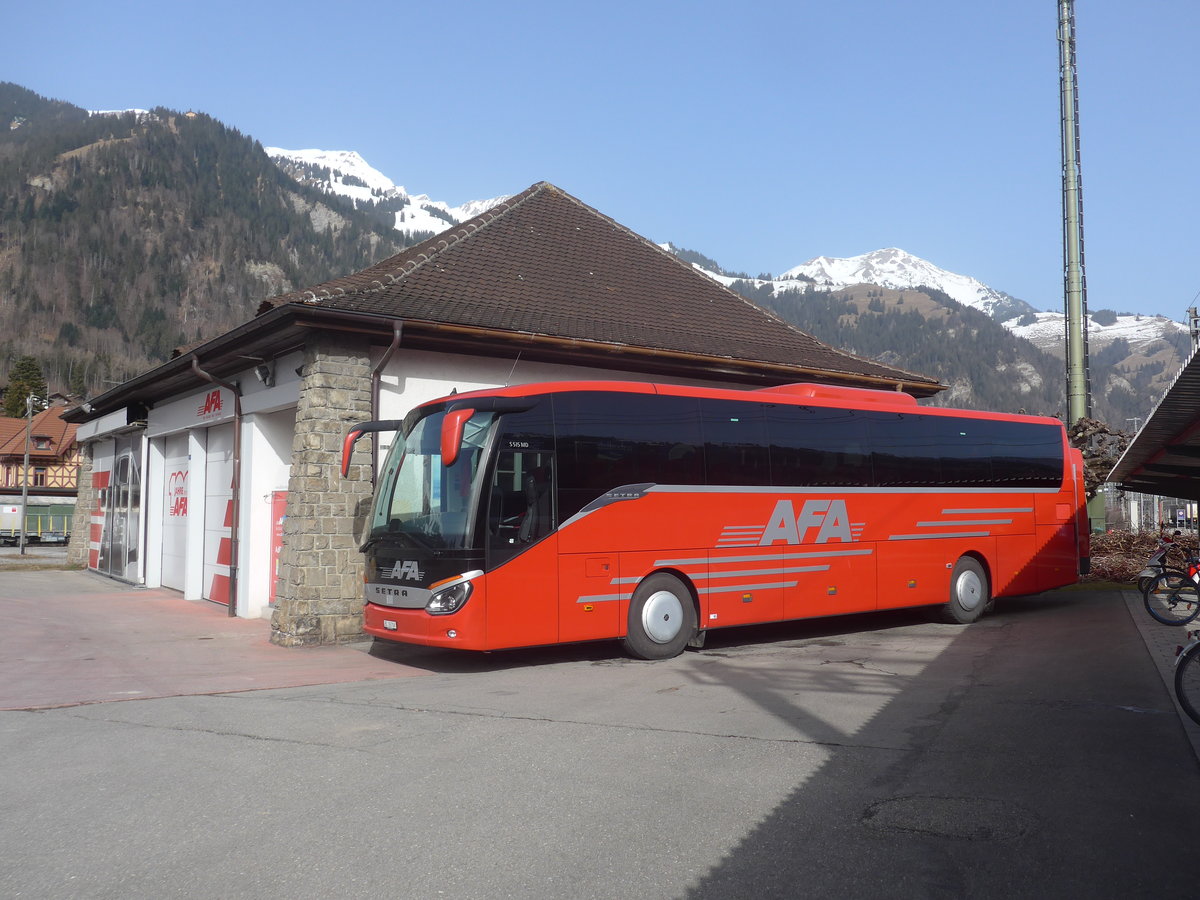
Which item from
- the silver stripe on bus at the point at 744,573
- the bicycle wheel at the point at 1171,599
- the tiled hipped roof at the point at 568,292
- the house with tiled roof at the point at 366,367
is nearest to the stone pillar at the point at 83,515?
the house with tiled roof at the point at 366,367

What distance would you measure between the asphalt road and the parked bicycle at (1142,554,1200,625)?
3.86 m

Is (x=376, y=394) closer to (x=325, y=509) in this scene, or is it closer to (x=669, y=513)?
(x=325, y=509)

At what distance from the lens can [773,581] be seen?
13.0 meters

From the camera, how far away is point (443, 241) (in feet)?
55.1

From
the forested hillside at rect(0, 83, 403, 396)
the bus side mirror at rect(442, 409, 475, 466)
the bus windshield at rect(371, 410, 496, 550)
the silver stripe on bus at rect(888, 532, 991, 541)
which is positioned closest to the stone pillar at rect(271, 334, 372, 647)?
the bus windshield at rect(371, 410, 496, 550)

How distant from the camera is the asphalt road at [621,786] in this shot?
177 inches

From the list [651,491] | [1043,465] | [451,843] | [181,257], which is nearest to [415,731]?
[451,843]

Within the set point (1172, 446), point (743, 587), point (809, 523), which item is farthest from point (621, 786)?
point (1172, 446)

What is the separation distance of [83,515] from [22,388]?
86817 millimetres

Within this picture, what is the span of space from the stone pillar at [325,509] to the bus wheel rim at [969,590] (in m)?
8.52

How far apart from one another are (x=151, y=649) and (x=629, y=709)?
7597 millimetres

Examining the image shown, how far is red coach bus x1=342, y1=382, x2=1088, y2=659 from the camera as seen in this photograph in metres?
10.7

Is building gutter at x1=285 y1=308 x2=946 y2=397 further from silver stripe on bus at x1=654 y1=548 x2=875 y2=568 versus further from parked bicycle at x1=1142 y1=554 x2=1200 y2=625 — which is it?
parked bicycle at x1=1142 y1=554 x2=1200 y2=625

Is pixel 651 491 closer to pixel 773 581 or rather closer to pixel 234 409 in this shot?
pixel 773 581
